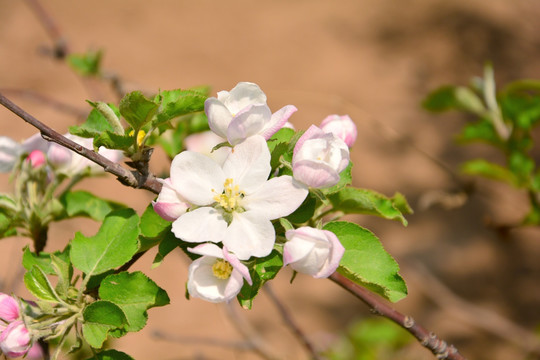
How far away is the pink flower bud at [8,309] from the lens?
786 millimetres

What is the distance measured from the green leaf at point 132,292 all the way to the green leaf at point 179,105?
23 centimetres

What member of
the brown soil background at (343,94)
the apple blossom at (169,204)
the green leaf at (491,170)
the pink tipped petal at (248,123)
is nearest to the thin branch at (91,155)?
the apple blossom at (169,204)

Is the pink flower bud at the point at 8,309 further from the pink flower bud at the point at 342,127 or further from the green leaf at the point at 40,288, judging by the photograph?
the pink flower bud at the point at 342,127

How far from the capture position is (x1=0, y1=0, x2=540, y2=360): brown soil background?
9.91 feet

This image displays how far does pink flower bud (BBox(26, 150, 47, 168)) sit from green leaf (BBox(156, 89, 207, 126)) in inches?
12.7

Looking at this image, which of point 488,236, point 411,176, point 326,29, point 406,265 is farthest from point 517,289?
point 326,29

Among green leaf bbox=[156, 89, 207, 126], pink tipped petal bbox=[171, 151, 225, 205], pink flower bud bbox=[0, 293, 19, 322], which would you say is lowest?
pink flower bud bbox=[0, 293, 19, 322]

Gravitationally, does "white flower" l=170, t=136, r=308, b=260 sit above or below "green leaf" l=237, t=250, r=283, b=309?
above

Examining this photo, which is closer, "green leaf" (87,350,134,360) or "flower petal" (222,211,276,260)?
"flower petal" (222,211,276,260)

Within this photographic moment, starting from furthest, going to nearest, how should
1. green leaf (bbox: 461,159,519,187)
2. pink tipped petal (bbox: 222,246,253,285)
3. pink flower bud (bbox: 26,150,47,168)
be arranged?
green leaf (bbox: 461,159,519,187) → pink flower bud (bbox: 26,150,47,168) → pink tipped petal (bbox: 222,246,253,285)

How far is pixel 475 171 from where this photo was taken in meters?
1.72

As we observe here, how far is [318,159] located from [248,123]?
11 centimetres

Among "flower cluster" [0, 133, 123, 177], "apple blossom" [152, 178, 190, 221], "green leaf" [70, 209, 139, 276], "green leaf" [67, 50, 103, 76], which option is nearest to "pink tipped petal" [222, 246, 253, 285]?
"apple blossom" [152, 178, 190, 221]

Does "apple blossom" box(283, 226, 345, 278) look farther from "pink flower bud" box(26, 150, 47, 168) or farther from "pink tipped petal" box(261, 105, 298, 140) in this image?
"pink flower bud" box(26, 150, 47, 168)
